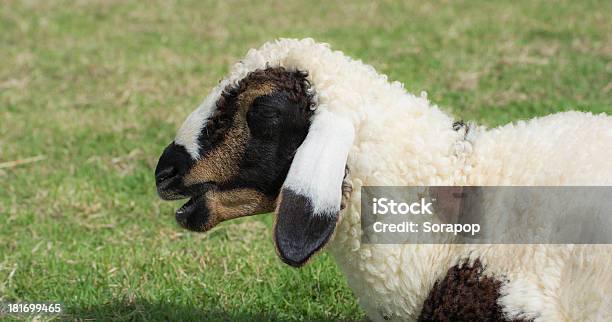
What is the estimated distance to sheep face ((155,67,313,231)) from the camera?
132 inches

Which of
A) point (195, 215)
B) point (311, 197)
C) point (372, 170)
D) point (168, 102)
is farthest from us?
point (168, 102)

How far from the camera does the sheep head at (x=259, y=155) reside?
309 cm

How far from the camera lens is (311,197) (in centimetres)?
304

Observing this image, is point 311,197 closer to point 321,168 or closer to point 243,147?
point 321,168

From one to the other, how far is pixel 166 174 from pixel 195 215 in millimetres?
207

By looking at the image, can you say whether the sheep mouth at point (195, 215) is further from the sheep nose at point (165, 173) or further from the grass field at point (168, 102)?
the grass field at point (168, 102)

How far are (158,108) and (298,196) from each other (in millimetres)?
4933

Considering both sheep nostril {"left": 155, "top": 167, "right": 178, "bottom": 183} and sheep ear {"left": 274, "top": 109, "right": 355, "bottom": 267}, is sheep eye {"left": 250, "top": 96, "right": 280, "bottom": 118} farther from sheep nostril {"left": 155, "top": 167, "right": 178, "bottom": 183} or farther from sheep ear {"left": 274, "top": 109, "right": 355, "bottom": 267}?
sheep nostril {"left": 155, "top": 167, "right": 178, "bottom": 183}

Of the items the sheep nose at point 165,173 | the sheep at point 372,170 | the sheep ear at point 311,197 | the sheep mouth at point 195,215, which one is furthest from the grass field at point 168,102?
the sheep ear at point 311,197

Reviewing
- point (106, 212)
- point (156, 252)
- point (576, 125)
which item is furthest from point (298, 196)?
point (106, 212)

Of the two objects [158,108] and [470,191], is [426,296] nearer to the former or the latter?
[470,191]

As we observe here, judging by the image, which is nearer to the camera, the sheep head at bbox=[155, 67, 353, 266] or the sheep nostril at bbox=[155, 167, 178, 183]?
the sheep head at bbox=[155, 67, 353, 266]

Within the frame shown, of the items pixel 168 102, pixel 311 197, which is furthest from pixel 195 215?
pixel 168 102

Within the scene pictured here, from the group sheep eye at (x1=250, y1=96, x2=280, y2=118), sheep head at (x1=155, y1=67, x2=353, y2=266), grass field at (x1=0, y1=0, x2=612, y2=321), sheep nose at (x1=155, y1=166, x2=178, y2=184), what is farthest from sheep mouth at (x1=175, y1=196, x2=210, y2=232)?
grass field at (x1=0, y1=0, x2=612, y2=321)
